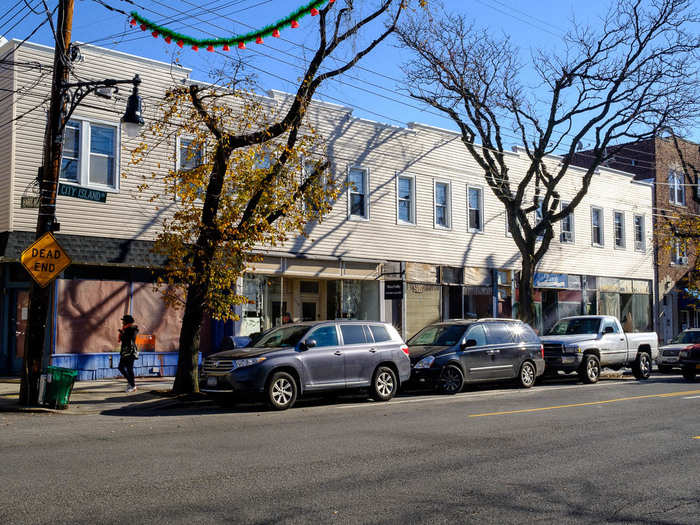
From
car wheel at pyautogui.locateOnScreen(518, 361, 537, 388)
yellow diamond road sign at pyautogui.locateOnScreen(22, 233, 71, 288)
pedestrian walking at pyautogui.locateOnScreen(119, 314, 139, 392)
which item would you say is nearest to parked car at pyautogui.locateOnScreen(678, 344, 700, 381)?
car wheel at pyautogui.locateOnScreen(518, 361, 537, 388)

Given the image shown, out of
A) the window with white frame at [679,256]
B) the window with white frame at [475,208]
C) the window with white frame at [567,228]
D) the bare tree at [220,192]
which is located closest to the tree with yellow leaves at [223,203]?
the bare tree at [220,192]

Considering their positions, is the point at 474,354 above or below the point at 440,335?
below

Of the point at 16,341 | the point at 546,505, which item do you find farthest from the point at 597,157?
the point at 546,505

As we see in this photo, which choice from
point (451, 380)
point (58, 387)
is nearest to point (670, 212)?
point (451, 380)

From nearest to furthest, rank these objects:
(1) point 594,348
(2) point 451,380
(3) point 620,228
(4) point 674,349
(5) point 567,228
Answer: (2) point 451,380 < (1) point 594,348 < (4) point 674,349 < (5) point 567,228 < (3) point 620,228

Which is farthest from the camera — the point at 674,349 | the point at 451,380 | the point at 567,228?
the point at 567,228

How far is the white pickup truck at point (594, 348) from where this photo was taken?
1927 cm

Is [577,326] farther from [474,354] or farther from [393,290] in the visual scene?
[393,290]

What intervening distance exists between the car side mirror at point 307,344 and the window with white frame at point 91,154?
25.6ft

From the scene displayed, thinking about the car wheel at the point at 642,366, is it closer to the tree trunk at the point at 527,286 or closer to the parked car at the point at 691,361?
the parked car at the point at 691,361

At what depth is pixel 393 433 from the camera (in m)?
10.2

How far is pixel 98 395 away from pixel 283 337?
4.33 m

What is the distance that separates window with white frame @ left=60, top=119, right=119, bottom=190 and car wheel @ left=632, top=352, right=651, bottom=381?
1540cm

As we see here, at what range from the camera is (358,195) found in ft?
78.8
